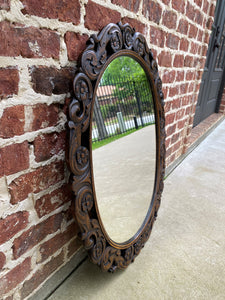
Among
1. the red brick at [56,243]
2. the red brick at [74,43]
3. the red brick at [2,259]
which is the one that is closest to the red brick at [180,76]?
the red brick at [74,43]

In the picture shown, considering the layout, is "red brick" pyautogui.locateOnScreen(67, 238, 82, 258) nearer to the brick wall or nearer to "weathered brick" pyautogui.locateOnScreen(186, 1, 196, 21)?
the brick wall

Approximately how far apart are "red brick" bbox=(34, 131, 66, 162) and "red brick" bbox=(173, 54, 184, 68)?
43.6 inches

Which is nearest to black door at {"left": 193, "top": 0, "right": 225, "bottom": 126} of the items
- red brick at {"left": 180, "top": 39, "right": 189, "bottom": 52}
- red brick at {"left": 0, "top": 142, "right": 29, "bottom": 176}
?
red brick at {"left": 180, "top": 39, "right": 189, "bottom": 52}

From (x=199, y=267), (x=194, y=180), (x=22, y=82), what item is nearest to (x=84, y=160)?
(x=22, y=82)

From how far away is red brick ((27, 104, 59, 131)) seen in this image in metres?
0.61

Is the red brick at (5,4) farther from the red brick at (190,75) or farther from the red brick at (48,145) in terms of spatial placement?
the red brick at (190,75)

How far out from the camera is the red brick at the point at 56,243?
31.2 inches

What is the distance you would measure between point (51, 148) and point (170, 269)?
89 centimetres

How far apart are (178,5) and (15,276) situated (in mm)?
1636

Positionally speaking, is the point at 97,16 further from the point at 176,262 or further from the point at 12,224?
the point at 176,262

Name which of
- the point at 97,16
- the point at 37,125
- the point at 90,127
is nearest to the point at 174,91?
the point at 97,16

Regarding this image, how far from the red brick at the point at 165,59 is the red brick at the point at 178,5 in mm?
259

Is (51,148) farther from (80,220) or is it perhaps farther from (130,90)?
(130,90)

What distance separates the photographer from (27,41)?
0.53m
